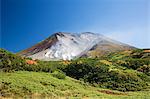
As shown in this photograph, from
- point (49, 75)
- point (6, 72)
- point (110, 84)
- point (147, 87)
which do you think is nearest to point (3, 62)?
point (6, 72)

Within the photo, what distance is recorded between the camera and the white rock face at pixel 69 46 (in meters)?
81.2

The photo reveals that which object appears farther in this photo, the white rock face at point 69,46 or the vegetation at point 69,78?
the white rock face at point 69,46

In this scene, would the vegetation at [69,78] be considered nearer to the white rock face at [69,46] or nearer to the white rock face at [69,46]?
the white rock face at [69,46]

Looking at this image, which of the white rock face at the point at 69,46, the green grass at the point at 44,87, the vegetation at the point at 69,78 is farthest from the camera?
the white rock face at the point at 69,46

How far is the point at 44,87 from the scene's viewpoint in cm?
2645

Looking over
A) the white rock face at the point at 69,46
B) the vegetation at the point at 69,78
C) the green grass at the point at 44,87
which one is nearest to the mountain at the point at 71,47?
the white rock face at the point at 69,46

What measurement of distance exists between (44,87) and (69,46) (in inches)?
2462

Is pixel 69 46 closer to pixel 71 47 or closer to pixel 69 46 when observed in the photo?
pixel 69 46

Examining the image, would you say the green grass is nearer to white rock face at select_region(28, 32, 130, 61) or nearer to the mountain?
white rock face at select_region(28, 32, 130, 61)

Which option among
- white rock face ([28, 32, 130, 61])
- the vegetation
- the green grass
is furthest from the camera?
white rock face ([28, 32, 130, 61])

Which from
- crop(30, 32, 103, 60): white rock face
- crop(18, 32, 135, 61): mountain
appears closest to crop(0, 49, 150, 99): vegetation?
crop(18, 32, 135, 61): mountain

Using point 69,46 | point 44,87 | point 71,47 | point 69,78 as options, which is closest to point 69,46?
point 69,46

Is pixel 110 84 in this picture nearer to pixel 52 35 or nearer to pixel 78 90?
pixel 78 90

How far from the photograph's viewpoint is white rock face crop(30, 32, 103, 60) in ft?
267
